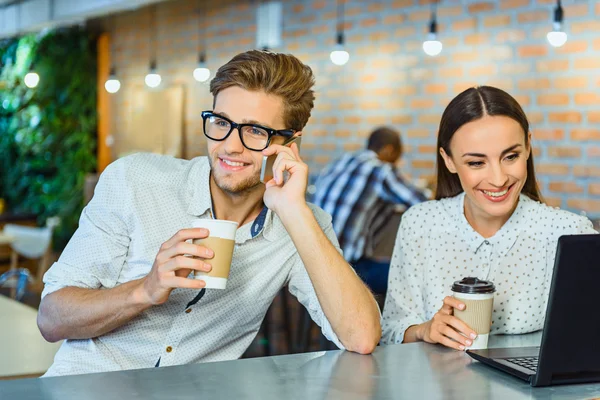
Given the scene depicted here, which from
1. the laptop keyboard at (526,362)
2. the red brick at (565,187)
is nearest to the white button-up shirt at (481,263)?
the laptop keyboard at (526,362)

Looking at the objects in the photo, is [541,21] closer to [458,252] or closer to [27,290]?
[458,252]

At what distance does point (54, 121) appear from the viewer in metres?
9.73

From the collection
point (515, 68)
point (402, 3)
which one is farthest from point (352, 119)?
point (515, 68)

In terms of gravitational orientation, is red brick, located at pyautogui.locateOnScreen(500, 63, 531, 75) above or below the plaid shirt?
above

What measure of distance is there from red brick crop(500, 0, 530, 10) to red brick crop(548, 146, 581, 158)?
2.98 feet

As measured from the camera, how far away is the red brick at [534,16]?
5.00 m

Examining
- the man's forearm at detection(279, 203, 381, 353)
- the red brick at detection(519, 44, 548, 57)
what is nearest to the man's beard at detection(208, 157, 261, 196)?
the man's forearm at detection(279, 203, 381, 353)

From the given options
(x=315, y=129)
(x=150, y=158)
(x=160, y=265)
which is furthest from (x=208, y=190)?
(x=315, y=129)

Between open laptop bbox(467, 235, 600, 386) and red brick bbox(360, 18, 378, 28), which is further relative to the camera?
red brick bbox(360, 18, 378, 28)

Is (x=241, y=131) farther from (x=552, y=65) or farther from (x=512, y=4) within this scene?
(x=512, y=4)

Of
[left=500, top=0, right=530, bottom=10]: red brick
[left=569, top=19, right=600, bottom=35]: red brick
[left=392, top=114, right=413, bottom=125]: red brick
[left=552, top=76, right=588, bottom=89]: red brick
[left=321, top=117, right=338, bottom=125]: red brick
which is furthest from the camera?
[left=321, top=117, right=338, bottom=125]: red brick

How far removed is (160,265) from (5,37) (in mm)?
9964

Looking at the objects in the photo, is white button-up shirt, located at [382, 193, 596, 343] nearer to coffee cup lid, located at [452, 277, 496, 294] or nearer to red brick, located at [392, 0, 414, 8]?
coffee cup lid, located at [452, 277, 496, 294]

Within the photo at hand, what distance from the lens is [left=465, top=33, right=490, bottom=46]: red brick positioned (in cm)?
542
